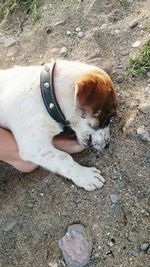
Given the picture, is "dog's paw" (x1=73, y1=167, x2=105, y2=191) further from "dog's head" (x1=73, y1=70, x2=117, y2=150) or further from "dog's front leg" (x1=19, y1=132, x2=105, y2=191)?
"dog's head" (x1=73, y1=70, x2=117, y2=150)

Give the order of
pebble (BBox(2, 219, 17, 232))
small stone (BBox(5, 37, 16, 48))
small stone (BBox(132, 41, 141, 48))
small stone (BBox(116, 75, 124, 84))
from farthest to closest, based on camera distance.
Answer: small stone (BBox(5, 37, 16, 48))
small stone (BBox(132, 41, 141, 48))
small stone (BBox(116, 75, 124, 84))
pebble (BBox(2, 219, 17, 232))

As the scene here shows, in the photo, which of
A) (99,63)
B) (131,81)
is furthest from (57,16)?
(131,81)

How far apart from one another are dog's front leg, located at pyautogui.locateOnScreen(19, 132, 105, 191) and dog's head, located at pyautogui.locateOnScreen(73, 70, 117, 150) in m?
0.23

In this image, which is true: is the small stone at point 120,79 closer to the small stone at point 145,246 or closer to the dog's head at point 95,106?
the dog's head at point 95,106

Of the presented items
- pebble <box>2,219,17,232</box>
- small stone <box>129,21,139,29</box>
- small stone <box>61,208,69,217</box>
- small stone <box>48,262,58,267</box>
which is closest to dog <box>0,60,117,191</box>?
small stone <box>61,208,69,217</box>

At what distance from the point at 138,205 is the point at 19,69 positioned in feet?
5.49

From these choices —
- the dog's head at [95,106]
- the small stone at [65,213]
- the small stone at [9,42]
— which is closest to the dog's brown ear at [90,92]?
the dog's head at [95,106]

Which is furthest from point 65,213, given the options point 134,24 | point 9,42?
point 9,42

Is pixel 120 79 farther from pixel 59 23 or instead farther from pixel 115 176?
pixel 59 23

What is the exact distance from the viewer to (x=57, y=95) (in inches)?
191

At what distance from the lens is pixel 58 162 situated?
4.95m

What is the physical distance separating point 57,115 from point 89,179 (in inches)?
23.8

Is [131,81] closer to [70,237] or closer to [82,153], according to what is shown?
[82,153]

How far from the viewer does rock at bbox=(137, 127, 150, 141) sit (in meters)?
4.91
